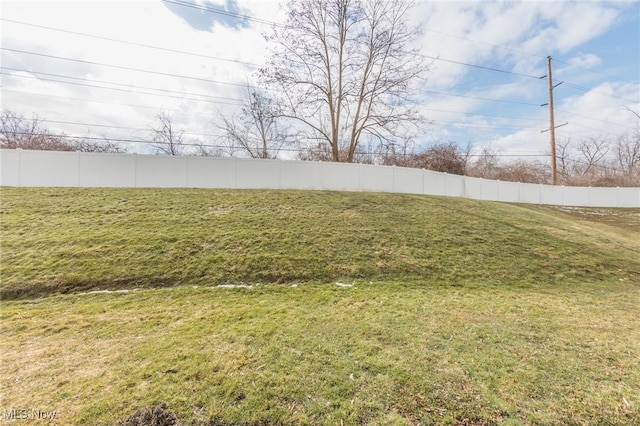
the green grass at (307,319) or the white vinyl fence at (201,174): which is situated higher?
the white vinyl fence at (201,174)

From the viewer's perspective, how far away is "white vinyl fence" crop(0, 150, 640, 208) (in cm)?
1005

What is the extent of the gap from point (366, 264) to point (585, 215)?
16.9 m

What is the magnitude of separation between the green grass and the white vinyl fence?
2580 mm

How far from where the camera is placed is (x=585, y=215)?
50.6 ft

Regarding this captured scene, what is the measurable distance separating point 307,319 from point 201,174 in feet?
31.2

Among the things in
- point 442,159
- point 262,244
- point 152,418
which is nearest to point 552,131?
point 442,159

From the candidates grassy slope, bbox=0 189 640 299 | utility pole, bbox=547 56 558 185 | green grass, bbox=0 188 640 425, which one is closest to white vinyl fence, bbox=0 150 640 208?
grassy slope, bbox=0 189 640 299

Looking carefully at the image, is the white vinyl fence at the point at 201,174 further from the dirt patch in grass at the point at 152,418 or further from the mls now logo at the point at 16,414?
the dirt patch in grass at the point at 152,418

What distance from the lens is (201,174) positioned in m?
11.2

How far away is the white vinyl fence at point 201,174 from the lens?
1005 centimetres

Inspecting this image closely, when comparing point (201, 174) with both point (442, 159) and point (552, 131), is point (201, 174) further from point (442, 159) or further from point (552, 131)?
point (552, 131)

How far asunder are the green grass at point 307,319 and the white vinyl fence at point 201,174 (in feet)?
8.46

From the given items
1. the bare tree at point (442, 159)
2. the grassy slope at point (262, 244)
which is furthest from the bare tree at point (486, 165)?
the grassy slope at point (262, 244)

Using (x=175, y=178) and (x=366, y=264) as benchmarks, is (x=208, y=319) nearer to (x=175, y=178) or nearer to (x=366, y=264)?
(x=366, y=264)
